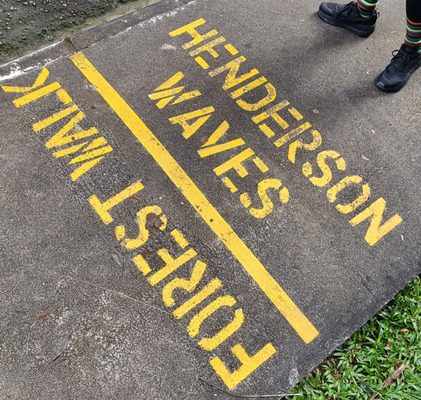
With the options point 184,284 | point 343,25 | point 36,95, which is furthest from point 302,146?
point 36,95

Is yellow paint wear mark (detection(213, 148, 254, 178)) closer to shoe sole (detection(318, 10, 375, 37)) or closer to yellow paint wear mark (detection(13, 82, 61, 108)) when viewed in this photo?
yellow paint wear mark (detection(13, 82, 61, 108))

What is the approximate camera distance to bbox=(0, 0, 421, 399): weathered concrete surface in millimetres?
2705

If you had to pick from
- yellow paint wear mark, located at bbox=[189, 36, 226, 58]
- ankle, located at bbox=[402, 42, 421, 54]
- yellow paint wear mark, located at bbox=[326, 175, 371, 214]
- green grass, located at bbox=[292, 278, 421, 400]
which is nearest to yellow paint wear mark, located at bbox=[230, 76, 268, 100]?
yellow paint wear mark, located at bbox=[189, 36, 226, 58]

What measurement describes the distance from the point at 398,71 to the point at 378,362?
7.65ft

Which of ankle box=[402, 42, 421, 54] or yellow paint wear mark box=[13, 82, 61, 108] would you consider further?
ankle box=[402, 42, 421, 54]

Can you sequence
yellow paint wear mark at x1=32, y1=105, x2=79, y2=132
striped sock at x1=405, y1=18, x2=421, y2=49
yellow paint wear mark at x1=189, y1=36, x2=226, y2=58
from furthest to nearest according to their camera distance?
1. yellow paint wear mark at x1=189, y1=36, x2=226, y2=58
2. striped sock at x1=405, y1=18, x2=421, y2=49
3. yellow paint wear mark at x1=32, y1=105, x2=79, y2=132

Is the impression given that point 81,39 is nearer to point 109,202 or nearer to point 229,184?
point 109,202

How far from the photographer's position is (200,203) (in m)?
3.29

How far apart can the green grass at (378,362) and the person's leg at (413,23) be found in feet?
6.64

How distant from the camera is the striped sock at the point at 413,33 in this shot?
12.5 feet

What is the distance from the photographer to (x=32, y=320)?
276 cm

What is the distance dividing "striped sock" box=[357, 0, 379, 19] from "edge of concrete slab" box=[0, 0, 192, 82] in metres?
1.43

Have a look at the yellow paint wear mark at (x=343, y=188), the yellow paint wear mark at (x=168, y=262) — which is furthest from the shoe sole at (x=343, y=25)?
the yellow paint wear mark at (x=168, y=262)

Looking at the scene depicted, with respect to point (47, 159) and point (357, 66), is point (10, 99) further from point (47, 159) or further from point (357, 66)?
point (357, 66)
